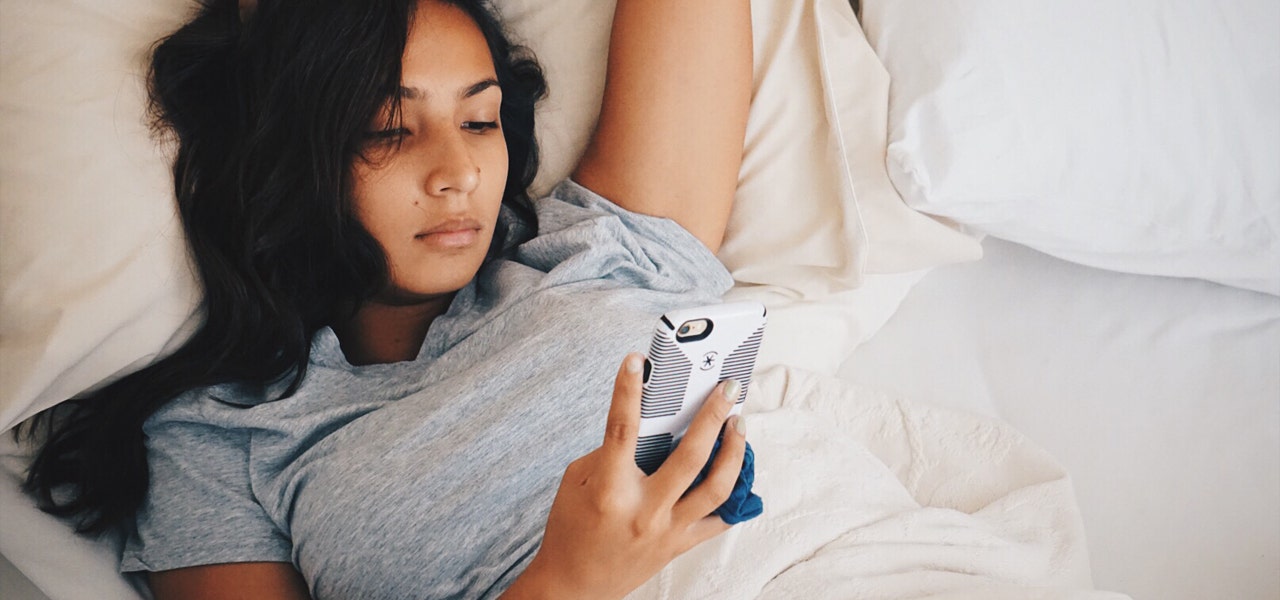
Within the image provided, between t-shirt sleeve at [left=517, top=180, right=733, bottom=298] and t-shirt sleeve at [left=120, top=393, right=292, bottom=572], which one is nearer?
t-shirt sleeve at [left=120, top=393, right=292, bottom=572]

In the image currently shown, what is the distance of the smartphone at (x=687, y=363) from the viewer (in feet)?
2.03

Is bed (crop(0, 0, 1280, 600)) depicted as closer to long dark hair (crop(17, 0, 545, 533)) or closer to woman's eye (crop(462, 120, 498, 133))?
long dark hair (crop(17, 0, 545, 533))

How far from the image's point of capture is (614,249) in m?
1.06

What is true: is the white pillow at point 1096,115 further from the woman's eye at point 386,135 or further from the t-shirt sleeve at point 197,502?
the t-shirt sleeve at point 197,502

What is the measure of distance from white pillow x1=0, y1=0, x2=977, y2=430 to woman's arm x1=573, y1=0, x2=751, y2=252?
0.26 ft

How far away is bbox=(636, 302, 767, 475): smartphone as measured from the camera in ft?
2.03

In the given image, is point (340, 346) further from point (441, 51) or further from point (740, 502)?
point (740, 502)

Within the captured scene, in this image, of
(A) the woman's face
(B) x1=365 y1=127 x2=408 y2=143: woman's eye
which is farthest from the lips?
(B) x1=365 y1=127 x2=408 y2=143: woman's eye

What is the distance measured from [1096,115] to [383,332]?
943 mm

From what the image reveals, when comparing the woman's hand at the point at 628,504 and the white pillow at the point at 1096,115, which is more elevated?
the white pillow at the point at 1096,115

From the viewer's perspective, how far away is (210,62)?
3.19 ft

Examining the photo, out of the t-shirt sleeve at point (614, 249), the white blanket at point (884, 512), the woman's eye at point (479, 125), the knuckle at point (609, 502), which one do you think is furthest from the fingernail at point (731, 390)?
the woman's eye at point (479, 125)

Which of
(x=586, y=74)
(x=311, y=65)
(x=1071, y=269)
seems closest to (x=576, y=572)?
(x=311, y=65)

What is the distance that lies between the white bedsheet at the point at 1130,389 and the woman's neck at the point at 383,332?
59cm
